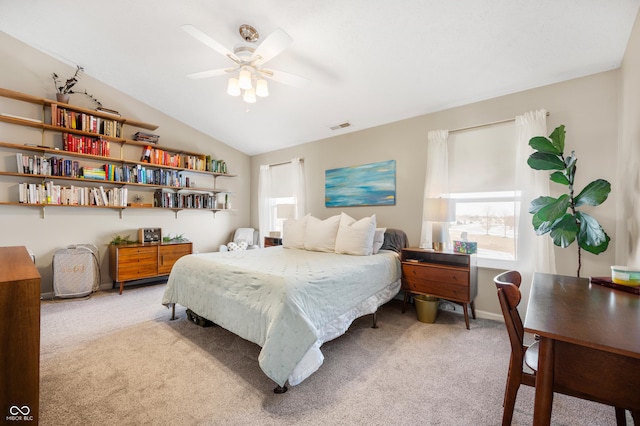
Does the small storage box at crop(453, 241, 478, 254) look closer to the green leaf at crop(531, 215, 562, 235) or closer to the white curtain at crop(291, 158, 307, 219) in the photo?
the green leaf at crop(531, 215, 562, 235)

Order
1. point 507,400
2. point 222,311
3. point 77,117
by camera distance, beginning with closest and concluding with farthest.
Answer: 1. point 507,400
2. point 222,311
3. point 77,117

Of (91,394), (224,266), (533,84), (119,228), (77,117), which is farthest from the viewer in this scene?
(119,228)

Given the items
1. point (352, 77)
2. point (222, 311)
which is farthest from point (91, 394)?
point (352, 77)

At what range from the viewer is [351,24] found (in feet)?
7.77

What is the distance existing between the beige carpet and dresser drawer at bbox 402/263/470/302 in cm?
36

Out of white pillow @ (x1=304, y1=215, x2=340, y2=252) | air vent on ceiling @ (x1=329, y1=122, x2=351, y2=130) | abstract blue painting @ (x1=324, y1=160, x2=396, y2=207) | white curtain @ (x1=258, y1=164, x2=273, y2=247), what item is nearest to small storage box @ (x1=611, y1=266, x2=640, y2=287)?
abstract blue painting @ (x1=324, y1=160, x2=396, y2=207)

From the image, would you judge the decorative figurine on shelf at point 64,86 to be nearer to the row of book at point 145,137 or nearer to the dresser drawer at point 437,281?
the row of book at point 145,137

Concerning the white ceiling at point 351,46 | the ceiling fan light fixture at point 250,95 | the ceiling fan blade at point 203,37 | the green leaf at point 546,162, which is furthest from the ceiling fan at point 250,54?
the green leaf at point 546,162

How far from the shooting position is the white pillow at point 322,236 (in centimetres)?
353

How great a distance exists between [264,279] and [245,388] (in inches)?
28.3

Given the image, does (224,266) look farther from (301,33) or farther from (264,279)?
(301,33)

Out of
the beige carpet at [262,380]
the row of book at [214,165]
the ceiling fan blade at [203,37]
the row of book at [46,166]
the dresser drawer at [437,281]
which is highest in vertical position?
the ceiling fan blade at [203,37]
